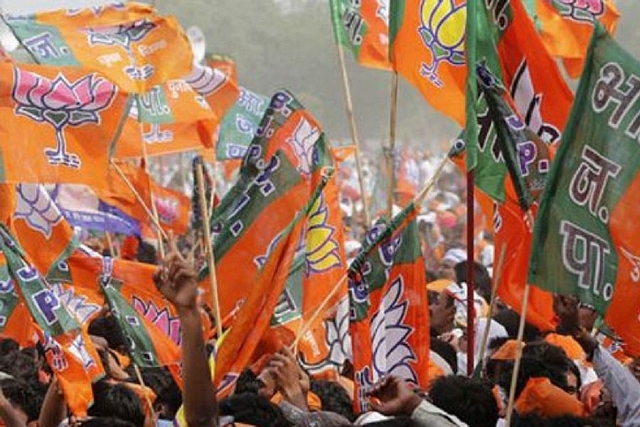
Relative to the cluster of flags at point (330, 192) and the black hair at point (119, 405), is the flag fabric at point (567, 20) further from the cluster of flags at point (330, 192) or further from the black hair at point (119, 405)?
the black hair at point (119, 405)

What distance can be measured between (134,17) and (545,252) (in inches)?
193

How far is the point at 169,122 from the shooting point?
33.4ft

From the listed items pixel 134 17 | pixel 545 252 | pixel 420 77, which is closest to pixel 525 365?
pixel 545 252

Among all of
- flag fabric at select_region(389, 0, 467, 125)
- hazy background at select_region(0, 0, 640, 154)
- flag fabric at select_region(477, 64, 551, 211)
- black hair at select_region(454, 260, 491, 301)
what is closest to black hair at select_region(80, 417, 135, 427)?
flag fabric at select_region(477, 64, 551, 211)

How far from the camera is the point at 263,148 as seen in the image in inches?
292

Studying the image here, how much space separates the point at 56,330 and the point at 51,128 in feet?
5.62

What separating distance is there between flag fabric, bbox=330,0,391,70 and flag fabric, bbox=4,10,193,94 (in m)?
0.86

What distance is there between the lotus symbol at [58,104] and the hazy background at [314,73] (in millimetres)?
37696

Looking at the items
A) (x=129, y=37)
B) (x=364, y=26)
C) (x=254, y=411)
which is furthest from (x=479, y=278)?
(x=254, y=411)

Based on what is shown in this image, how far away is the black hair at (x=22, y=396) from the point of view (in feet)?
19.6

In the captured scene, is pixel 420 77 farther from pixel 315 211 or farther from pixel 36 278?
pixel 36 278

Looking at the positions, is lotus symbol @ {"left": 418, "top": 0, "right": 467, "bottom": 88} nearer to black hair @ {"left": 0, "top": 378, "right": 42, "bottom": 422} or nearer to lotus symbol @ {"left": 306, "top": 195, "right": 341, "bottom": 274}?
lotus symbol @ {"left": 306, "top": 195, "right": 341, "bottom": 274}

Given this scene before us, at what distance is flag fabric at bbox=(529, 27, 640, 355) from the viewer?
4.71 metres

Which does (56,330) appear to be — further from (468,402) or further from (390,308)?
(468,402)
